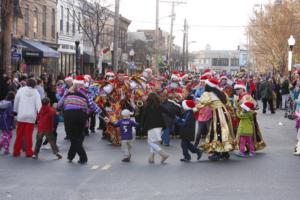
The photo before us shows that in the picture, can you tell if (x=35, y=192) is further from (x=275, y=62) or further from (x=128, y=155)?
(x=275, y=62)

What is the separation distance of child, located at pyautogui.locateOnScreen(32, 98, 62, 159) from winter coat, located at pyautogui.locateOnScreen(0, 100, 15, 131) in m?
0.90

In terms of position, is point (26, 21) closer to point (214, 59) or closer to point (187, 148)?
point (187, 148)

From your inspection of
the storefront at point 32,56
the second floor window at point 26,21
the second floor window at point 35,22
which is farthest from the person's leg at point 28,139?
the second floor window at point 35,22

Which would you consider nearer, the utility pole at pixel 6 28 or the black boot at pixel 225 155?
the black boot at pixel 225 155

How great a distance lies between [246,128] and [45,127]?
4478mm

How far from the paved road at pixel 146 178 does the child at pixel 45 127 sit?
25 cm

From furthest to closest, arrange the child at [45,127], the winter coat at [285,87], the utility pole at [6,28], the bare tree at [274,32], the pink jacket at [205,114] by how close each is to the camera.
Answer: the bare tree at [274,32], the winter coat at [285,87], the utility pole at [6,28], the child at [45,127], the pink jacket at [205,114]

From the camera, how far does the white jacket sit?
1301cm

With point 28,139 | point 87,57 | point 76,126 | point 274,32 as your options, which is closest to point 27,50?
point 87,57

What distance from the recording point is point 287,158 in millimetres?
13195

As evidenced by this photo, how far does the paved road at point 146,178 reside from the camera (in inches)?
356

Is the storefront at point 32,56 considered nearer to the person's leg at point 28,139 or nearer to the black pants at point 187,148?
the person's leg at point 28,139

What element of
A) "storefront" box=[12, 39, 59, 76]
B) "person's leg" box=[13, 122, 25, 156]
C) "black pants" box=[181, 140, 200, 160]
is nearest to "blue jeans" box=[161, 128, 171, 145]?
"black pants" box=[181, 140, 200, 160]

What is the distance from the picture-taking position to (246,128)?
1359cm
